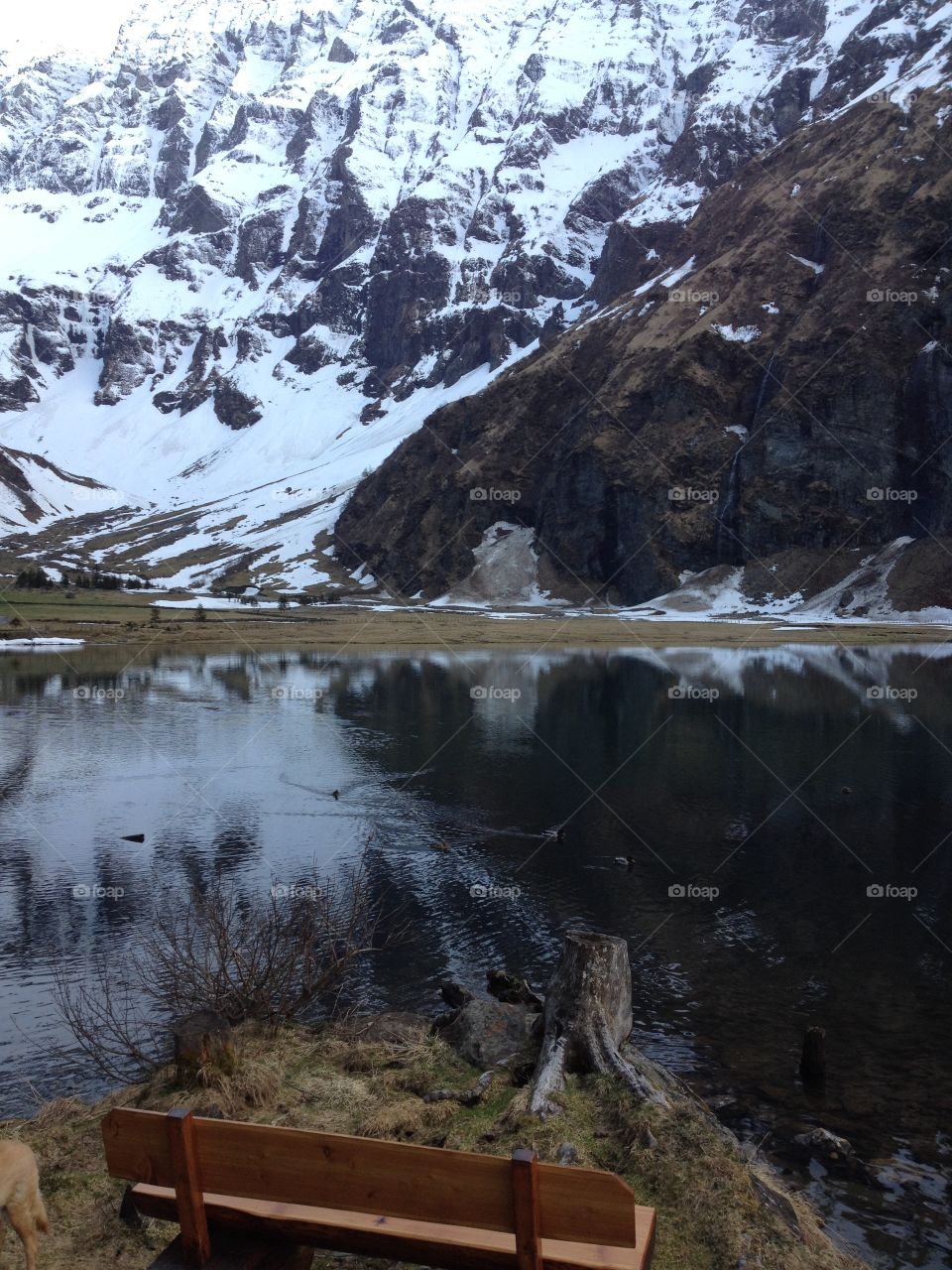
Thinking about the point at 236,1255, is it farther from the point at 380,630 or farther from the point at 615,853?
the point at 380,630

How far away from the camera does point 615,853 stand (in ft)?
89.5

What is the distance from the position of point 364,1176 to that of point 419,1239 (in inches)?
19.3

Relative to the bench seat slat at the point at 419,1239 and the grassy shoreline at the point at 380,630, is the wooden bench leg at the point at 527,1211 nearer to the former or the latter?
the bench seat slat at the point at 419,1239

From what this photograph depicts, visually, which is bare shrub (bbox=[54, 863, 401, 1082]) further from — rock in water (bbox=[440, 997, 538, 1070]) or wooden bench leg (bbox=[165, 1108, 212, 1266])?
wooden bench leg (bbox=[165, 1108, 212, 1266])

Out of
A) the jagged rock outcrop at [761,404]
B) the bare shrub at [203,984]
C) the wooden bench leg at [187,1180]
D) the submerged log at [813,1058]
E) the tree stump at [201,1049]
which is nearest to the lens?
the wooden bench leg at [187,1180]

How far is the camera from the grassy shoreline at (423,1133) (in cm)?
905

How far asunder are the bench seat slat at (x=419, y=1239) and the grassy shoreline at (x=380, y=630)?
96.3m

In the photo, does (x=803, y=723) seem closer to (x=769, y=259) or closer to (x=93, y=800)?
(x=93, y=800)

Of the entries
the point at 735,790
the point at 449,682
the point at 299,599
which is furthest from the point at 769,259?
the point at 735,790

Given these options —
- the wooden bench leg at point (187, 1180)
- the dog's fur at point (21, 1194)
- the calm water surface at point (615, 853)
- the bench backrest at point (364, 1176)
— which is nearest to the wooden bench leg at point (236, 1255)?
the wooden bench leg at point (187, 1180)

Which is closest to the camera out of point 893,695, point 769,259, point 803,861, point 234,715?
point 803,861

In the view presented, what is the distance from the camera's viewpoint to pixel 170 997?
545 inches

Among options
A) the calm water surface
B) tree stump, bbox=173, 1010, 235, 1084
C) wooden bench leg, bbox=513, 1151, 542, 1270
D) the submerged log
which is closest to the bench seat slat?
wooden bench leg, bbox=513, 1151, 542, 1270

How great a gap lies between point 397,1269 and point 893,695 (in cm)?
Result: 5502
